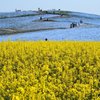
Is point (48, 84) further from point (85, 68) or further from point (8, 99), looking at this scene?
point (85, 68)

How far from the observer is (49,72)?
1088 cm

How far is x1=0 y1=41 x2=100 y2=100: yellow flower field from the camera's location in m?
8.03

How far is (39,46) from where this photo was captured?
14.0 meters

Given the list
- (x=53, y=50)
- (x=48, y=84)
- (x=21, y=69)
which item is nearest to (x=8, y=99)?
(x=48, y=84)

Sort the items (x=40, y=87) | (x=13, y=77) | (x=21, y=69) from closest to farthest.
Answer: (x=40, y=87)
(x=13, y=77)
(x=21, y=69)

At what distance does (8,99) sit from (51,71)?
10.2 feet

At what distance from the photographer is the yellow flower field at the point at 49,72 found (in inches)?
316

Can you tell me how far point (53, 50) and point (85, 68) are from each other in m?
2.31

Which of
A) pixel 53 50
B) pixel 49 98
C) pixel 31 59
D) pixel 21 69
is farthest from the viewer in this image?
pixel 53 50

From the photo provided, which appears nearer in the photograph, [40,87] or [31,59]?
[40,87]

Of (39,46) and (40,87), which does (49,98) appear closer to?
(40,87)

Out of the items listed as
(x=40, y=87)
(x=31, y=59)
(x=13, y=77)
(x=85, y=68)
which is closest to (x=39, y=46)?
(x=31, y=59)

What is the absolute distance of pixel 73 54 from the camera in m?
12.6

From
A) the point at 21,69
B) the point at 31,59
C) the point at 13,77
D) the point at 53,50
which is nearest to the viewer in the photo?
the point at 13,77
